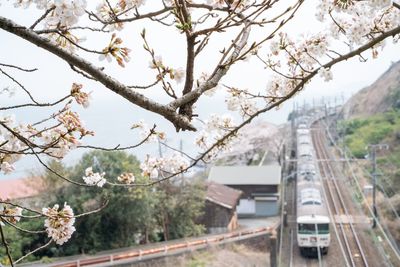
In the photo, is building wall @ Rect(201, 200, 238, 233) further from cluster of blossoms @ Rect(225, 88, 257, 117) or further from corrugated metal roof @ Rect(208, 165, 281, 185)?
cluster of blossoms @ Rect(225, 88, 257, 117)

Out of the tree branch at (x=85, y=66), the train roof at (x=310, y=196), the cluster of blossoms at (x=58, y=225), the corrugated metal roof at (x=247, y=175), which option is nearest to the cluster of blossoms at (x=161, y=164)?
the cluster of blossoms at (x=58, y=225)

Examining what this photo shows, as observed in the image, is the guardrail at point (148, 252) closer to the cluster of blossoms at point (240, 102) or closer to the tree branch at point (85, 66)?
the cluster of blossoms at point (240, 102)

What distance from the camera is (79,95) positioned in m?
1.84

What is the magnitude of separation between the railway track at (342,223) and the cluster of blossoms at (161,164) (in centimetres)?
1431

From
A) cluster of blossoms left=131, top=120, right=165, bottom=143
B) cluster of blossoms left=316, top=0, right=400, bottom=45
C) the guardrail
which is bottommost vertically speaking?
the guardrail

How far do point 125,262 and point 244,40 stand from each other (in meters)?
12.8

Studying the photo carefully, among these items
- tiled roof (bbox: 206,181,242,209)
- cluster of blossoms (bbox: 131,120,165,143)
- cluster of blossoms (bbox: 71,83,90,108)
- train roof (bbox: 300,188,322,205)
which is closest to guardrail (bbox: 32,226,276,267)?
train roof (bbox: 300,188,322,205)

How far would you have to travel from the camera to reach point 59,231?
216 cm

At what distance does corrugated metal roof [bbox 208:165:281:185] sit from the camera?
26875mm

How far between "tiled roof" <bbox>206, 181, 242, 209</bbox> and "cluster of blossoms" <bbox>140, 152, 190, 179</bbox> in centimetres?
1822

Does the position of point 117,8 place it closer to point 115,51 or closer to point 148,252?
point 115,51

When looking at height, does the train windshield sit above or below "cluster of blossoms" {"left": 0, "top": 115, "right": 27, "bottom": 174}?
below

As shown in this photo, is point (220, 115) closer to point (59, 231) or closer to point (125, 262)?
point (59, 231)

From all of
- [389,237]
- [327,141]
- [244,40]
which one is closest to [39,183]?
[389,237]
